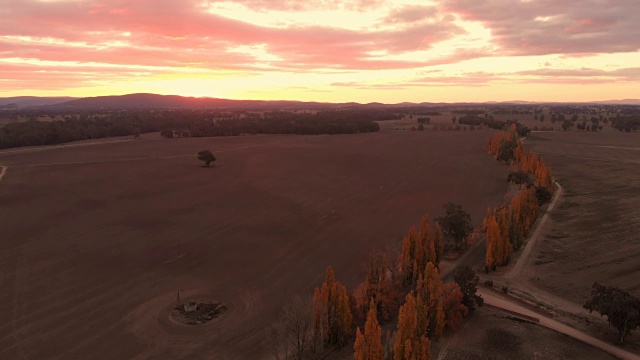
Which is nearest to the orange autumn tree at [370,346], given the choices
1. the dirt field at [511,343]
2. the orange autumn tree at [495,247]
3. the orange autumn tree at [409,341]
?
the orange autumn tree at [409,341]

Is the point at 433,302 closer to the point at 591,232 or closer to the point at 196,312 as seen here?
the point at 196,312

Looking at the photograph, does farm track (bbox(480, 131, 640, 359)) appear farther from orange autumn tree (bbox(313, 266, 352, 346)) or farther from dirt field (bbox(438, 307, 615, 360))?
orange autumn tree (bbox(313, 266, 352, 346))

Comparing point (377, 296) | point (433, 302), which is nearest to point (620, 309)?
point (433, 302)

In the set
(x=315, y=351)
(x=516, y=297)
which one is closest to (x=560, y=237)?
Result: (x=516, y=297)

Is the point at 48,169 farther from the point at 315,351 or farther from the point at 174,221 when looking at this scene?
the point at 315,351

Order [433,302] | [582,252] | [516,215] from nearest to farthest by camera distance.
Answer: [433,302], [582,252], [516,215]
